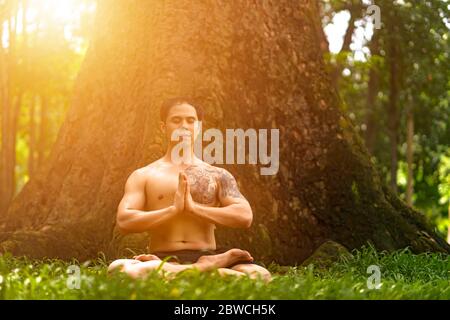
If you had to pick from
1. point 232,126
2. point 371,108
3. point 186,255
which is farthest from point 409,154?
point 186,255

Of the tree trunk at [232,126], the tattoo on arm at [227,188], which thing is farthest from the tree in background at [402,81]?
the tattoo on arm at [227,188]

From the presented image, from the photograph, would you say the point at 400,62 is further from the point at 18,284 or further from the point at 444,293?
the point at 18,284

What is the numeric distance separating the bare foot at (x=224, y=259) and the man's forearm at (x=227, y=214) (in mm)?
310

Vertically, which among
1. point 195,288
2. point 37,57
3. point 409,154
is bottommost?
point 195,288

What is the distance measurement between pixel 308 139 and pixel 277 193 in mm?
883

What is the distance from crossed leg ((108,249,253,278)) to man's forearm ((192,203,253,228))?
0.30m

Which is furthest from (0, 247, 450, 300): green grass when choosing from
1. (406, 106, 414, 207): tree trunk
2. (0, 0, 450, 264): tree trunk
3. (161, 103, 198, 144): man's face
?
(406, 106, 414, 207): tree trunk

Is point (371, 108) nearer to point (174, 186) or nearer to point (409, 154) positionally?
point (409, 154)

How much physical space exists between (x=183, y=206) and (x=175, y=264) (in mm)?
478

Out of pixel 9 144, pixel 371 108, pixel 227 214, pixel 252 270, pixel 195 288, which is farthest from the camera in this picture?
pixel 371 108

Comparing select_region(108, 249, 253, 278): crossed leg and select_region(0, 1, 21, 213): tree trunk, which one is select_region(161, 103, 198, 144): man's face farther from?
select_region(0, 1, 21, 213): tree trunk

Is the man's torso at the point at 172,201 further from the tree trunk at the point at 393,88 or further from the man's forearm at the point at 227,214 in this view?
the tree trunk at the point at 393,88

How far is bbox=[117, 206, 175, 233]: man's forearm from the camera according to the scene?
26.8 ft

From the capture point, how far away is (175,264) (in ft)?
26.5
